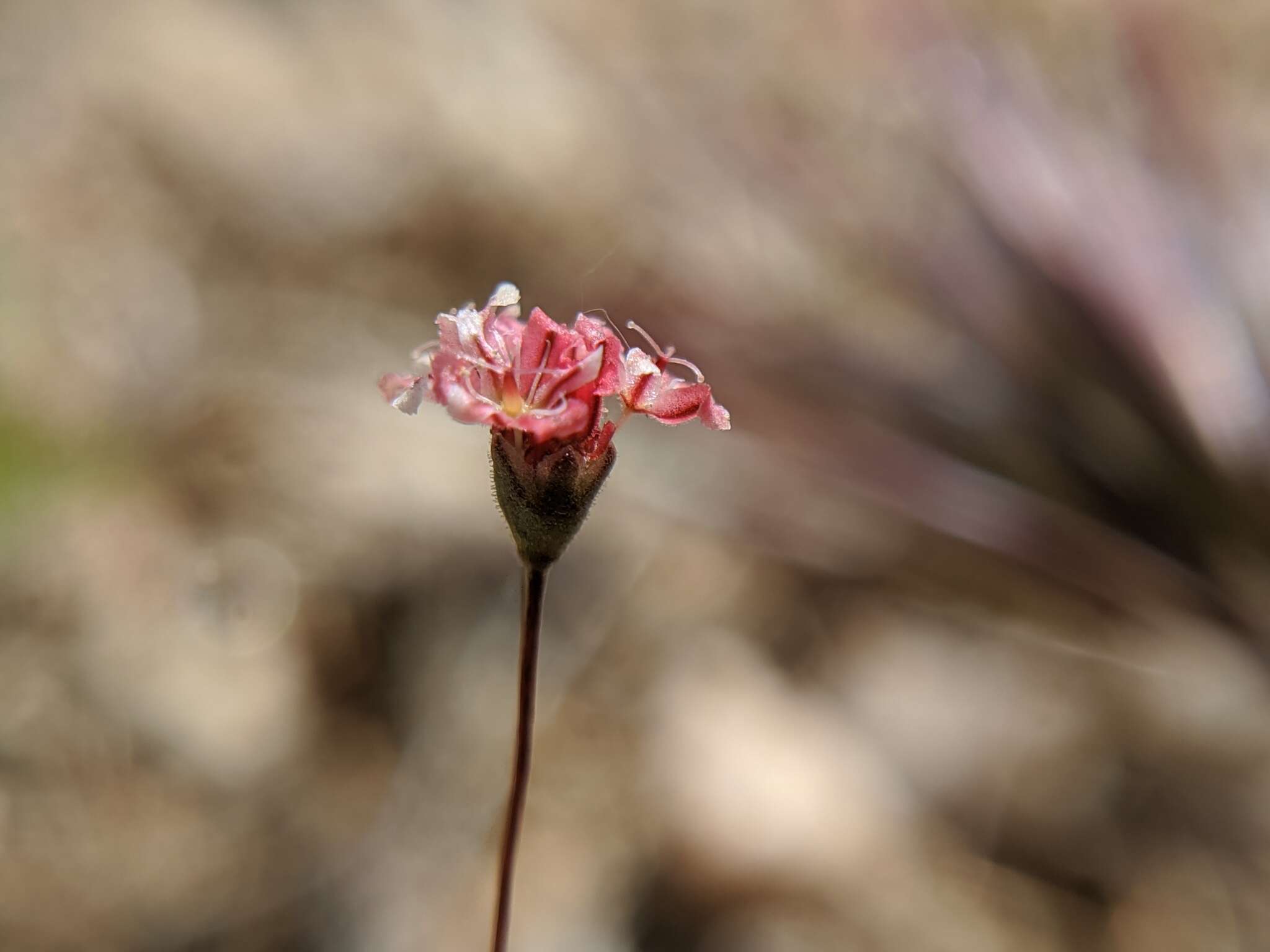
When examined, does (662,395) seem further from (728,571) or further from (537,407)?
(728,571)

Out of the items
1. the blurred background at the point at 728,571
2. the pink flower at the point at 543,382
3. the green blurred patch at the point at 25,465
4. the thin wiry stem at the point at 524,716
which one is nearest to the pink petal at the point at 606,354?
the pink flower at the point at 543,382

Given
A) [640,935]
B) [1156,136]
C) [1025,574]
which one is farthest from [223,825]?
[1156,136]

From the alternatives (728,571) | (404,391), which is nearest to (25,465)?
(728,571)

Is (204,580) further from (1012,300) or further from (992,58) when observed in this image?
(992,58)

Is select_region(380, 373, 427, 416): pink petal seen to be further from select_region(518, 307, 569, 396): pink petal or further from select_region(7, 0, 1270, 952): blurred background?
select_region(7, 0, 1270, 952): blurred background

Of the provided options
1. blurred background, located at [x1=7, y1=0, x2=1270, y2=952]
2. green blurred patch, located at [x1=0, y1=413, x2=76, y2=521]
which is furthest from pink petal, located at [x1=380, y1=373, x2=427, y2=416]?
green blurred patch, located at [x1=0, y1=413, x2=76, y2=521]

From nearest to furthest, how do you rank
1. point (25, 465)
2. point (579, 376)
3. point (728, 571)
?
point (579, 376) → point (25, 465) → point (728, 571)
